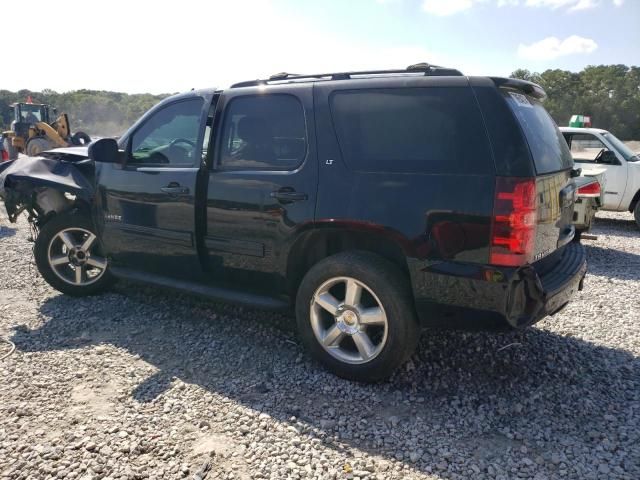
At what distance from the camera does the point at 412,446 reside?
2709 mm

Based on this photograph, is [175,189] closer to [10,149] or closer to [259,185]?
[259,185]

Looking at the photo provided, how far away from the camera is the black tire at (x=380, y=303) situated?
10.3 ft

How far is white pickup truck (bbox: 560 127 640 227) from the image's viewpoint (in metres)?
8.96

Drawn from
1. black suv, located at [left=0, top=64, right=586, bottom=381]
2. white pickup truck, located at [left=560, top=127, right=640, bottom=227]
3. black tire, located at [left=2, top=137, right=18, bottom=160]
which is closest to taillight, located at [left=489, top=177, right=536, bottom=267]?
black suv, located at [left=0, top=64, right=586, bottom=381]

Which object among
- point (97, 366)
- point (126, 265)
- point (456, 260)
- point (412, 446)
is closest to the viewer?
point (412, 446)

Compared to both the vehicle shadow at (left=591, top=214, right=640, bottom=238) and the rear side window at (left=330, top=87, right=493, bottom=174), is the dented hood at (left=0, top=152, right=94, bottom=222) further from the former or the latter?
the vehicle shadow at (left=591, top=214, right=640, bottom=238)

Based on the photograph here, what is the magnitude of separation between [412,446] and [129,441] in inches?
61.1

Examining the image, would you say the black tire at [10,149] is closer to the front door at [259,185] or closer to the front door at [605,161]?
the front door at [259,185]

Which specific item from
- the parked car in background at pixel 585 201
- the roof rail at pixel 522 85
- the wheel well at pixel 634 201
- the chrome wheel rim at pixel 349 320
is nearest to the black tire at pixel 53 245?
the chrome wheel rim at pixel 349 320

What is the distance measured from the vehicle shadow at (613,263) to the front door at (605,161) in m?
2.11

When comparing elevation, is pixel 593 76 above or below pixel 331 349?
above

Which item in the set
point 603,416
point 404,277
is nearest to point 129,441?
point 404,277

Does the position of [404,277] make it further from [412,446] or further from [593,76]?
[593,76]

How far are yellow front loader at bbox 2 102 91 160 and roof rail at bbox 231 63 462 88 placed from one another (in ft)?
35.1
